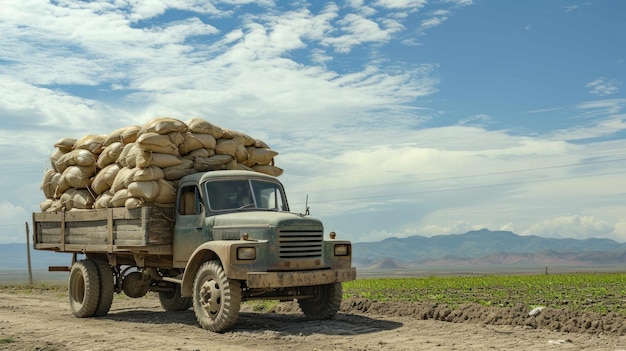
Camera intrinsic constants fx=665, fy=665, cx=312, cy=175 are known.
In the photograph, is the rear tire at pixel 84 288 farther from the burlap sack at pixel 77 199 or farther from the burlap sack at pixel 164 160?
the burlap sack at pixel 164 160

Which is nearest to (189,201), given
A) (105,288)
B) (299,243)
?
(299,243)

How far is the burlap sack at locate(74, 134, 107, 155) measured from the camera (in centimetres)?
1617

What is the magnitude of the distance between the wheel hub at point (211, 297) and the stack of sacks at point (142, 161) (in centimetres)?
243

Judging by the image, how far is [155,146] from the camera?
13.7m

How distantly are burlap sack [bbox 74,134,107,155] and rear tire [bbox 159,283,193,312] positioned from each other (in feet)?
12.7

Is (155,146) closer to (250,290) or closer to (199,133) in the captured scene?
(199,133)

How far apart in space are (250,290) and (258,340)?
159 cm

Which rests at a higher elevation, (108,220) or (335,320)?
(108,220)

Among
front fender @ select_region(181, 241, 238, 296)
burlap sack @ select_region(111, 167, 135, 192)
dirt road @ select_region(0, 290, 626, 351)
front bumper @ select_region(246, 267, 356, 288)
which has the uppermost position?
burlap sack @ select_region(111, 167, 135, 192)

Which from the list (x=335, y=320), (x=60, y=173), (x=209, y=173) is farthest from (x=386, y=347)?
(x=60, y=173)

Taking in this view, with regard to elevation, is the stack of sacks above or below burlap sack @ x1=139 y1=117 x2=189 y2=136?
below

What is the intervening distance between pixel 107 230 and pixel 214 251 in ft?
12.4

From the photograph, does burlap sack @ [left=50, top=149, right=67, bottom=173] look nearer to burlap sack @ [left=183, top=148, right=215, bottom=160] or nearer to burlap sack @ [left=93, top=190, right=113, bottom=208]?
burlap sack @ [left=93, top=190, right=113, bottom=208]

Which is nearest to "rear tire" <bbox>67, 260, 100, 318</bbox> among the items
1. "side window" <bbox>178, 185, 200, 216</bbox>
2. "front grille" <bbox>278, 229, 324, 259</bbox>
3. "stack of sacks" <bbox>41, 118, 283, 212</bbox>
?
"stack of sacks" <bbox>41, 118, 283, 212</bbox>
